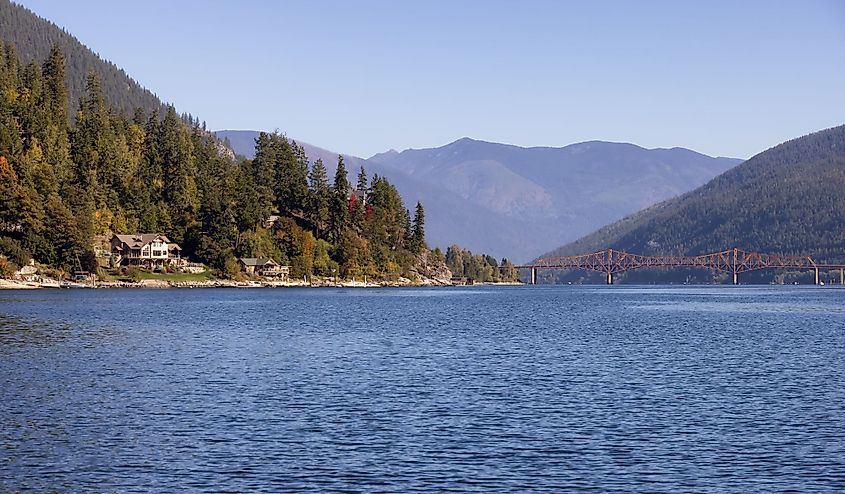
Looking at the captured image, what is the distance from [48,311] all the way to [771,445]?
311 ft

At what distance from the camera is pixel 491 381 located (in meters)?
52.8

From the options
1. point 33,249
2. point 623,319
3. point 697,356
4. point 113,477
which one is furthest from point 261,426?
point 33,249

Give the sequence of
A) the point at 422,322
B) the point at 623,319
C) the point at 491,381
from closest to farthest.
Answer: the point at 491,381, the point at 422,322, the point at 623,319

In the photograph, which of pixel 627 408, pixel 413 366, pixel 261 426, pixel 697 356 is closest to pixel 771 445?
pixel 627 408

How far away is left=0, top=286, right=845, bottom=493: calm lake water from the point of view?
100 ft

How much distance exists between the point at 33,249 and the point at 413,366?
141 m

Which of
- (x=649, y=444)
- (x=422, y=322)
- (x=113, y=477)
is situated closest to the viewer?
(x=113, y=477)

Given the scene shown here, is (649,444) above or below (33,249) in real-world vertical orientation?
below

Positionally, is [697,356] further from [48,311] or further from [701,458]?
[48,311]

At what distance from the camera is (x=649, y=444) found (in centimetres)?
3531

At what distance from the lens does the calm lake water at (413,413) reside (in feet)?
100

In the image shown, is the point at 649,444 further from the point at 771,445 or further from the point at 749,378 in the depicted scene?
the point at 749,378

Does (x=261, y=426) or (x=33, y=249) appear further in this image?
(x=33, y=249)

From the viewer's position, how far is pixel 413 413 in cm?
4172
